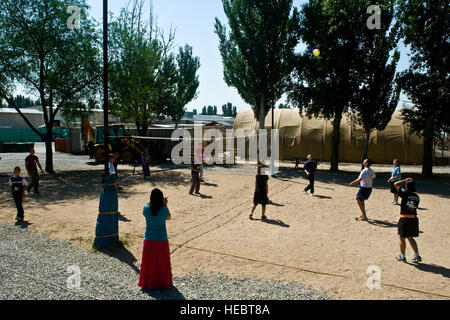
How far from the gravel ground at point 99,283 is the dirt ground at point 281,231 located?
1.26 ft

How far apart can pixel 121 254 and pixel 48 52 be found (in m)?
14.4

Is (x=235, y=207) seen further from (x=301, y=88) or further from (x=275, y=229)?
(x=301, y=88)

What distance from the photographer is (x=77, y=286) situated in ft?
18.2

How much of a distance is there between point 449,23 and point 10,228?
2002 centimetres

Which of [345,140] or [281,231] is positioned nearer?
[281,231]

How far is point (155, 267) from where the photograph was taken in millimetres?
5445

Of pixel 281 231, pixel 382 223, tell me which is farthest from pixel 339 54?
pixel 281 231

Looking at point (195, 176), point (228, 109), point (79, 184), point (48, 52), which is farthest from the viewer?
point (228, 109)

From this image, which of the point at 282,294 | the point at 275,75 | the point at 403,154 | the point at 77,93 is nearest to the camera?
the point at 282,294

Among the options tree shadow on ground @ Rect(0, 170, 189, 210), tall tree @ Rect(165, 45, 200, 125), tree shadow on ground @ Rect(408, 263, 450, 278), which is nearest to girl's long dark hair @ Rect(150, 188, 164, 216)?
tree shadow on ground @ Rect(408, 263, 450, 278)

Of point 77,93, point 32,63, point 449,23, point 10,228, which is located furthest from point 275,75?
point 10,228

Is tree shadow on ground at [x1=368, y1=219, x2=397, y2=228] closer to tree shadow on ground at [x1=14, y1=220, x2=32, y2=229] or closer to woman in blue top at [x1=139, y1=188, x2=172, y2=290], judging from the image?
woman in blue top at [x1=139, y1=188, x2=172, y2=290]

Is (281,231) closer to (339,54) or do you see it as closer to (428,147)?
(339,54)

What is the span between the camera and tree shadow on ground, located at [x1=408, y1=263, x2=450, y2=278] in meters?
6.23
